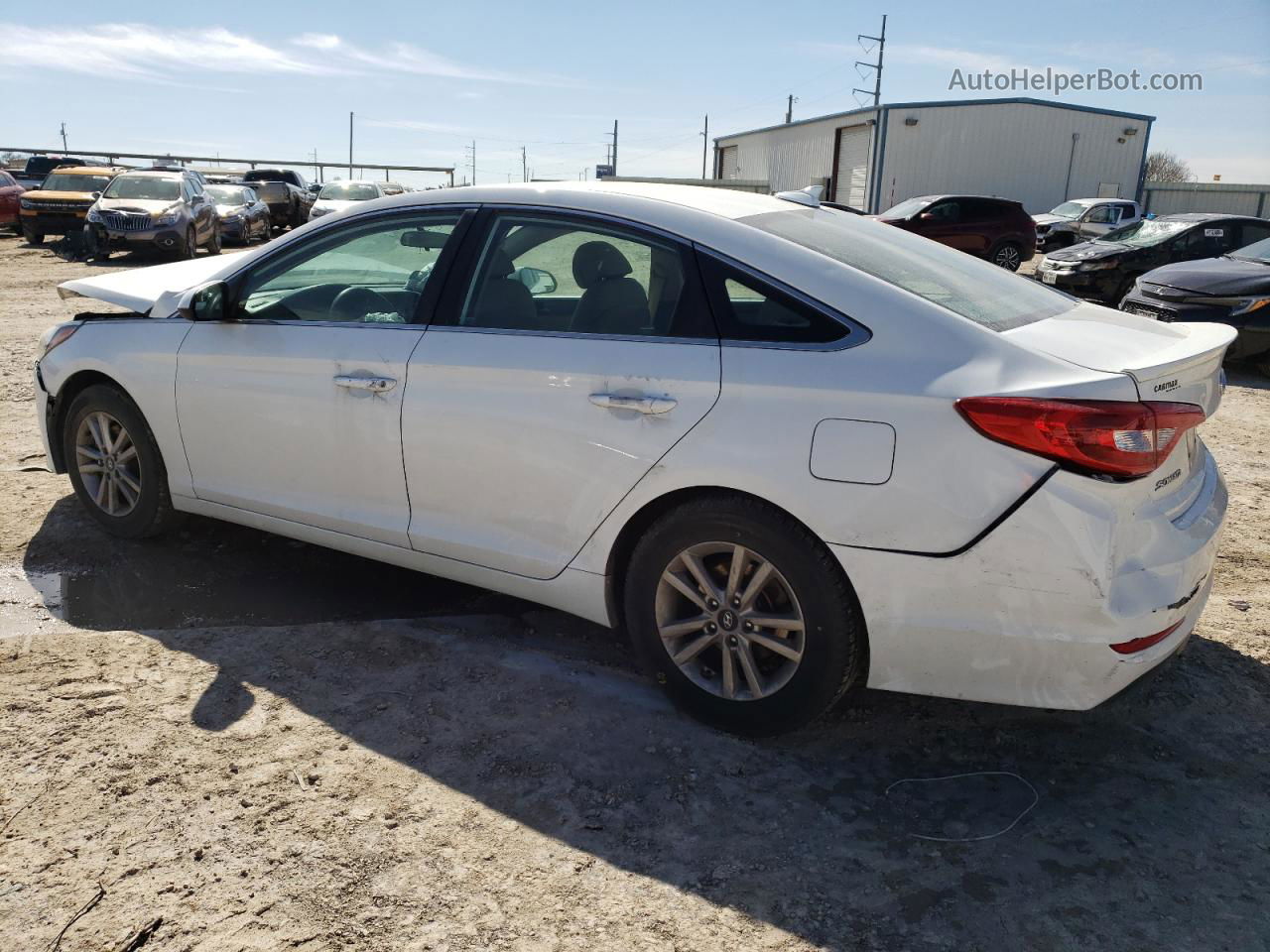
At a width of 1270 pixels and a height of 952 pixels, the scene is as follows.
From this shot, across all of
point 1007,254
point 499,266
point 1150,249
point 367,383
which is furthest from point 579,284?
point 1007,254

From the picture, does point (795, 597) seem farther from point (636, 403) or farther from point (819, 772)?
point (636, 403)

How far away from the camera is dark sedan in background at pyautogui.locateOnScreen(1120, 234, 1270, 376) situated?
9773 mm

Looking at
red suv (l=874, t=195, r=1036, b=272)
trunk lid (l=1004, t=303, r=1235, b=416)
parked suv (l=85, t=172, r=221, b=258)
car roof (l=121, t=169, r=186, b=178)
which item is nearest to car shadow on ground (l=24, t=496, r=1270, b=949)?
trunk lid (l=1004, t=303, r=1235, b=416)

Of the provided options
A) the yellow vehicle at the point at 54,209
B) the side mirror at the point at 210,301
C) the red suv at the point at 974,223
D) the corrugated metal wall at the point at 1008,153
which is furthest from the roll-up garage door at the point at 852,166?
the side mirror at the point at 210,301

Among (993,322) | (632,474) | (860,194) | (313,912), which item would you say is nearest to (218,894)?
(313,912)

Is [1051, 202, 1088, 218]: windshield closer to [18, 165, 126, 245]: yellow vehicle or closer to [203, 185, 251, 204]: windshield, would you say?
[203, 185, 251, 204]: windshield

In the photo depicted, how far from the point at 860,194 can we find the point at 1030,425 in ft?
120

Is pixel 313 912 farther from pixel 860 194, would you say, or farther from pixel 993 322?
pixel 860 194

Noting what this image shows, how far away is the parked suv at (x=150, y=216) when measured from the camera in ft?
60.4

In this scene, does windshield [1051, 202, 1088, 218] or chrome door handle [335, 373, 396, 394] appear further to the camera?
windshield [1051, 202, 1088, 218]

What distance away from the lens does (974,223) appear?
69.6ft

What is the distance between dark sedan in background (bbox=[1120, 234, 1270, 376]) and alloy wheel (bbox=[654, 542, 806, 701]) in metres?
8.68

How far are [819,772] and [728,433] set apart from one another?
3.40 ft

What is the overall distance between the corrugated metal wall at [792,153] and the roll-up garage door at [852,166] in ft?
1.21
